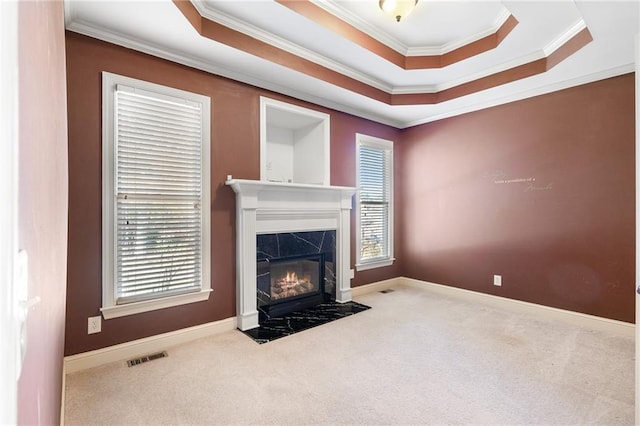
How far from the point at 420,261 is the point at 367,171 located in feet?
5.15

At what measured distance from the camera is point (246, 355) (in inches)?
105

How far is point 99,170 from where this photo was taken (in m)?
2.53

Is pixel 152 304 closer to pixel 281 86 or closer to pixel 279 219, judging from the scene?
pixel 279 219

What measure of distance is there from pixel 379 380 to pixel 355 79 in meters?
3.04

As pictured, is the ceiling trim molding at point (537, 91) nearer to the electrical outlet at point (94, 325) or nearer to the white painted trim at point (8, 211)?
the white painted trim at point (8, 211)

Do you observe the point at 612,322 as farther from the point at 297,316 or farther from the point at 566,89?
the point at 297,316

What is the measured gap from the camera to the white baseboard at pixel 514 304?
10.4 ft

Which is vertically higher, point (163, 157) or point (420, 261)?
point (163, 157)

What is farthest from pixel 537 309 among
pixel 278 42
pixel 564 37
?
pixel 278 42

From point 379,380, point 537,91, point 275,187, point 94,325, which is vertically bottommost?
point 379,380

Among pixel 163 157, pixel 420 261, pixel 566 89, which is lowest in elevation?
pixel 420 261

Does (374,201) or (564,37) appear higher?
(564,37)

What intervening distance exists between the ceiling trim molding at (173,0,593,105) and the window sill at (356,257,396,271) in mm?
2184

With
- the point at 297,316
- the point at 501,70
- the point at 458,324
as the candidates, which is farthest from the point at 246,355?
the point at 501,70
